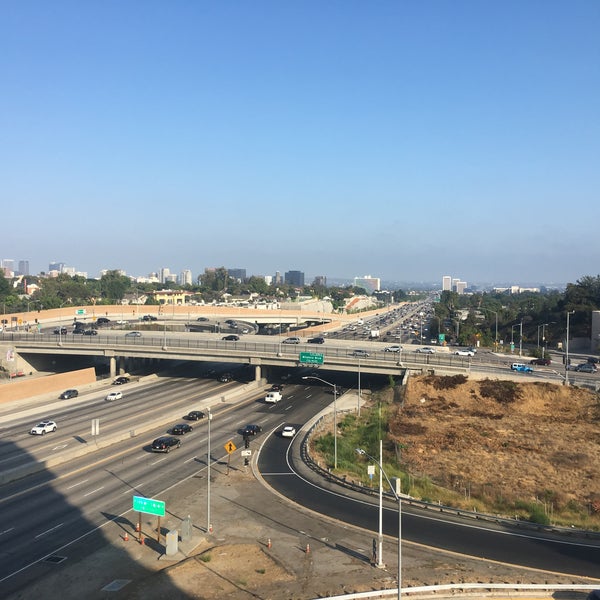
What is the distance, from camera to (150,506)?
27.8 m

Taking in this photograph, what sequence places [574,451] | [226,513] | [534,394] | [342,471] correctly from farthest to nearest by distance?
[534,394], [574,451], [342,471], [226,513]

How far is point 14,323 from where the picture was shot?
4860 inches

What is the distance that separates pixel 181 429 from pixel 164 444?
5660mm

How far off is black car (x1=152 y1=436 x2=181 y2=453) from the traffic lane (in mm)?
12568

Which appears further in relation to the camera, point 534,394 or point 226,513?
point 534,394

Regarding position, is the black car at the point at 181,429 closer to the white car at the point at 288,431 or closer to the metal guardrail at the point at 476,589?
the white car at the point at 288,431

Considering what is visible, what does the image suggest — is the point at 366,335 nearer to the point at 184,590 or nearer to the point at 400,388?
the point at 400,388

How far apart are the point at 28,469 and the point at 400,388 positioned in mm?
43392

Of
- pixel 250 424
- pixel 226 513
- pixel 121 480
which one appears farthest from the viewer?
pixel 250 424

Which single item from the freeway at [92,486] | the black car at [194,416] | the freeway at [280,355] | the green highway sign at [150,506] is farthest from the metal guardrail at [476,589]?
the freeway at [280,355]

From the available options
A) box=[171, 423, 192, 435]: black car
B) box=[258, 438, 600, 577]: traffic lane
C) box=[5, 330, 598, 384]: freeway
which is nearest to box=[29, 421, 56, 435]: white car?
box=[171, 423, 192, 435]: black car

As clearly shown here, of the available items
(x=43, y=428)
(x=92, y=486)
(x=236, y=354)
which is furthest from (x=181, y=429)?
(x=236, y=354)

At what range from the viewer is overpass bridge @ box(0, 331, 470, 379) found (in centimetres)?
7012

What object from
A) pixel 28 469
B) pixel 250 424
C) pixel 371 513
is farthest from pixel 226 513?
pixel 250 424
